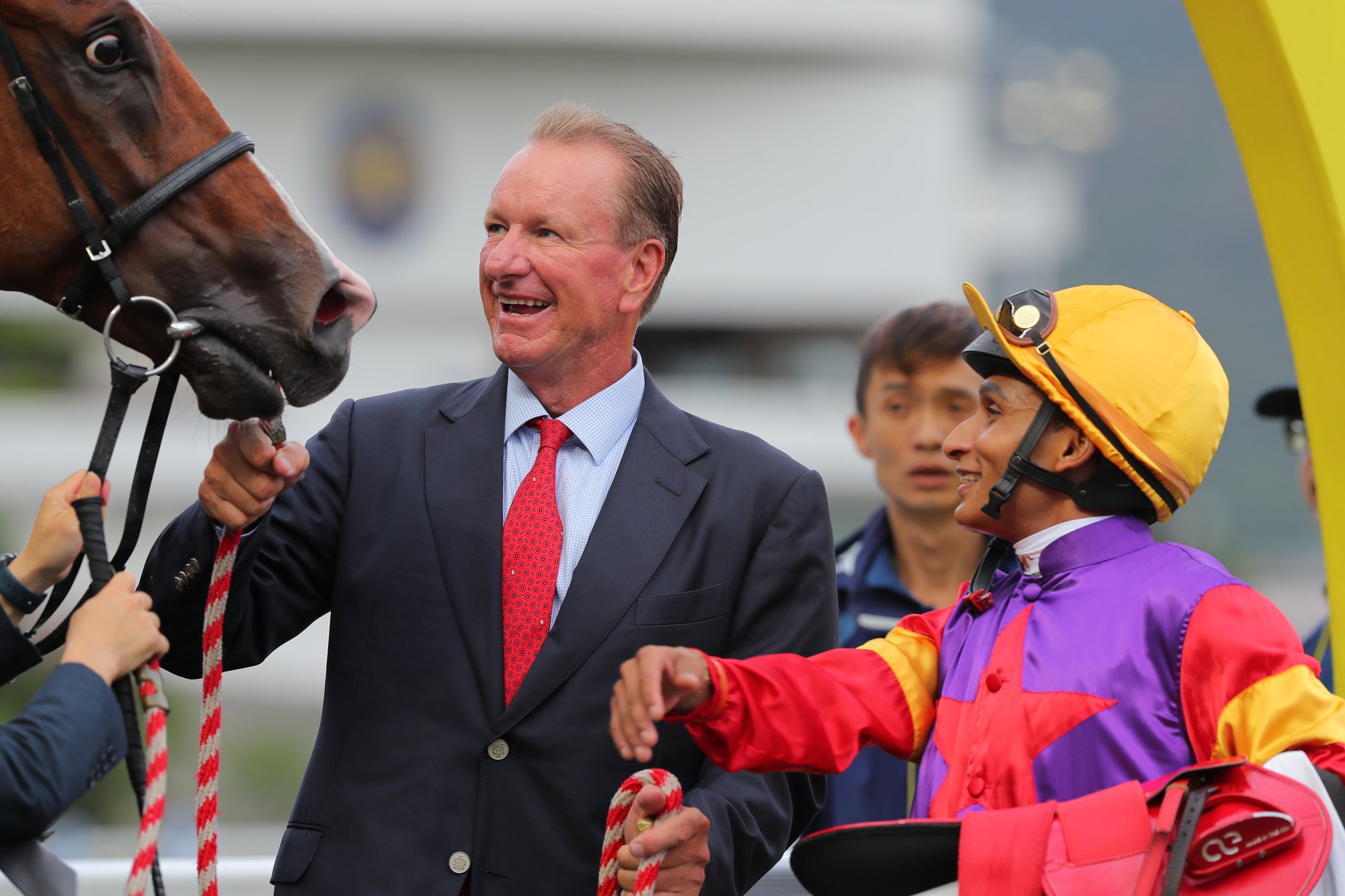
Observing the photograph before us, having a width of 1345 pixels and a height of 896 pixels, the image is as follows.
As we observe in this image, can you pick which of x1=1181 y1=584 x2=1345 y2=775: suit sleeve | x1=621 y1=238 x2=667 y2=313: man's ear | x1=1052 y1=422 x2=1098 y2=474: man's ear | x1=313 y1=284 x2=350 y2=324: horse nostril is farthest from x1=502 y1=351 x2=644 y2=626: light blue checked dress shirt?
x1=1181 y1=584 x2=1345 y2=775: suit sleeve

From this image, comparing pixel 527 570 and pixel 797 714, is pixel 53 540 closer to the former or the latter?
pixel 527 570

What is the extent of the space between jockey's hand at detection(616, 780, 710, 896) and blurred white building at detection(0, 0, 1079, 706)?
17.3 metres

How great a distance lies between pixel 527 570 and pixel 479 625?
0.13 metres

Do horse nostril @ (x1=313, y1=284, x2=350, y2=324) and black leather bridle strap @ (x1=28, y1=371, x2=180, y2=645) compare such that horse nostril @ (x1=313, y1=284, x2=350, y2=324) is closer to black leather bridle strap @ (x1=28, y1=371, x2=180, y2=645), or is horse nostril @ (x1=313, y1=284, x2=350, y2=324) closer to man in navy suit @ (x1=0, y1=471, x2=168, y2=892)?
black leather bridle strap @ (x1=28, y1=371, x2=180, y2=645)

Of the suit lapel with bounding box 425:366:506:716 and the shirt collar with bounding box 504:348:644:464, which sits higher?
the shirt collar with bounding box 504:348:644:464

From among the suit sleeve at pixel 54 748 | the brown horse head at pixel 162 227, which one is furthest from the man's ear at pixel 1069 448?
the suit sleeve at pixel 54 748

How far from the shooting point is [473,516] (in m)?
2.46

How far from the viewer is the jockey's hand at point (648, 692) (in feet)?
6.11

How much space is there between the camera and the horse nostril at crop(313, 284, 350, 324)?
2.24 m

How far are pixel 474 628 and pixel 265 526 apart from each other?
0.38 metres

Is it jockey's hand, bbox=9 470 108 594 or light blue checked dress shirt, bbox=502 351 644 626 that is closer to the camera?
jockey's hand, bbox=9 470 108 594

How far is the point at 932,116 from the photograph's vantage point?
A: 20.8 m

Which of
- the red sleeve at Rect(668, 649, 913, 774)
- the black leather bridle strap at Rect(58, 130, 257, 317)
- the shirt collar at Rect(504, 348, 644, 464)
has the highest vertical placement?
the black leather bridle strap at Rect(58, 130, 257, 317)

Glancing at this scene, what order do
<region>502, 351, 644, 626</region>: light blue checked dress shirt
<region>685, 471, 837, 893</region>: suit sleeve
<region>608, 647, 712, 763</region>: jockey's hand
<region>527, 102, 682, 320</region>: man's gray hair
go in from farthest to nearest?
1. <region>527, 102, 682, 320</region>: man's gray hair
2. <region>502, 351, 644, 626</region>: light blue checked dress shirt
3. <region>685, 471, 837, 893</region>: suit sleeve
4. <region>608, 647, 712, 763</region>: jockey's hand
